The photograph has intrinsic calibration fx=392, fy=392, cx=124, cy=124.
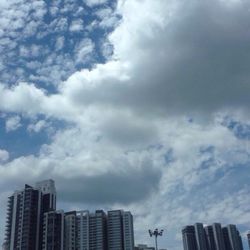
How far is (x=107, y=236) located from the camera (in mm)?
150250

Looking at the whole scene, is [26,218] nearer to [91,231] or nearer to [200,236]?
[91,231]

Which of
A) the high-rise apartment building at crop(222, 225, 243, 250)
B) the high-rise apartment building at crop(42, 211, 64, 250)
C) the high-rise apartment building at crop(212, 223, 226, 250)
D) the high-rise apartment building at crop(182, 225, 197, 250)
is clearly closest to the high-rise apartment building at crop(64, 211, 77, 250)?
the high-rise apartment building at crop(42, 211, 64, 250)

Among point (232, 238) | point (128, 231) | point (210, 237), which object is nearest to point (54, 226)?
point (128, 231)

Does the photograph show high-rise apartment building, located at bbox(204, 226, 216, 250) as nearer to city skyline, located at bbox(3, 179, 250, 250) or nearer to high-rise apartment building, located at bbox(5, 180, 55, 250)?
city skyline, located at bbox(3, 179, 250, 250)

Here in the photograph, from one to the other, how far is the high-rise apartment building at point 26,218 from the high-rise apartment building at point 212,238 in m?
69.9

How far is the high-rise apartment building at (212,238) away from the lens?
174125 mm

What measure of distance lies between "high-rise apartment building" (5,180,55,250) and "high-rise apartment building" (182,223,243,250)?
69.9 m

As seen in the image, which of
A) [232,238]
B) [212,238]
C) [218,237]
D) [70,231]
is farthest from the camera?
[212,238]

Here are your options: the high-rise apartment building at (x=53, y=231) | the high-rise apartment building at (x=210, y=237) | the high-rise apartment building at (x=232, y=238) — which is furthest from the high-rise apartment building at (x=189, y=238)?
the high-rise apartment building at (x=53, y=231)

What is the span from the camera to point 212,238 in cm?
17588

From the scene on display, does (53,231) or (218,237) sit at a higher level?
(218,237)

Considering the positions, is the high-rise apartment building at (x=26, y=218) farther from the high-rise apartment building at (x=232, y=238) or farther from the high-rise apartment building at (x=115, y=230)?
the high-rise apartment building at (x=232, y=238)

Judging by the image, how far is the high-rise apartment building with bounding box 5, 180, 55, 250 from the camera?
134 m

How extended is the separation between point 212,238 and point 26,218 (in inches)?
3357
